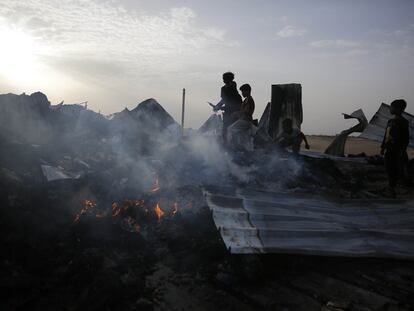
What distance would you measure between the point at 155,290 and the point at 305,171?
586 cm

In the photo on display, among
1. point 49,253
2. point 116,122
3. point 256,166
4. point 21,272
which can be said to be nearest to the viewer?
point 21,272

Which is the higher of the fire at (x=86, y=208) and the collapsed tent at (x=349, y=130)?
the collapsed tent at (x=349, y=130)

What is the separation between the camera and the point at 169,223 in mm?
5719

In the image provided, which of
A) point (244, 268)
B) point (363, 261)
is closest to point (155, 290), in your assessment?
point (244, 268)

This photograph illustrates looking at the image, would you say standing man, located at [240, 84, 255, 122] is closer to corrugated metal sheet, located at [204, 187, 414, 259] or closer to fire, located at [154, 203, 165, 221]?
corrugated metal sheet, located at [204, 187, 414, 259]

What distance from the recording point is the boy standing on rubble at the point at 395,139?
780cm

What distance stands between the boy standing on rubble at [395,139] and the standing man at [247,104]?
355 cm

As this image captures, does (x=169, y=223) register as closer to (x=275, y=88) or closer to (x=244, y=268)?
(x=244, y=268)

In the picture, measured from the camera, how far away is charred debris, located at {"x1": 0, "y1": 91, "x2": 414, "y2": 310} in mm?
3830

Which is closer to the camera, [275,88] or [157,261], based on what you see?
[157,261]

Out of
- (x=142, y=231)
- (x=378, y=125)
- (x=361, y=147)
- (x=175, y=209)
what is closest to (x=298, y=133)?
(x=378, y=125)

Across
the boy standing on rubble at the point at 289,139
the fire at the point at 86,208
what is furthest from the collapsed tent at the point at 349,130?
the fire at the point at 86,208

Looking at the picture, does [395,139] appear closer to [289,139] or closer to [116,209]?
[289,139]

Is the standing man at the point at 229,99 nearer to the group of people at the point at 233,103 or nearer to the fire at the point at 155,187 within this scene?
the group of people at the point at 233,103
